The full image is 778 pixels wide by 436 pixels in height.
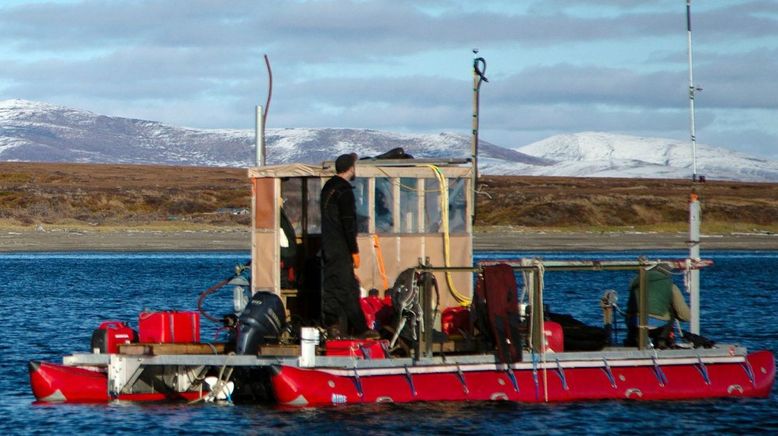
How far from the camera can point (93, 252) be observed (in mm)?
63250

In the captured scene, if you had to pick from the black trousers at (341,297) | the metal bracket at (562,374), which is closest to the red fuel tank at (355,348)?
the black trousers at (341,297)

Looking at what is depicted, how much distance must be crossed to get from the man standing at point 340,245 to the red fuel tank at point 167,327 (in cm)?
219

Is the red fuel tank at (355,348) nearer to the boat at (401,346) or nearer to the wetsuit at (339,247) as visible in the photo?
the boat at (401,346)

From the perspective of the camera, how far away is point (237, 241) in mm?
65438

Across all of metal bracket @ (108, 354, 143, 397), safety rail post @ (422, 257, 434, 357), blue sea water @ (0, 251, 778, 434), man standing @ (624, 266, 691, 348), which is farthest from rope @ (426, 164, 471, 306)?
metal bracket @ (108, 354, 143, 397)

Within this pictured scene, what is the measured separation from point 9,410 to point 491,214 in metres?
65.2

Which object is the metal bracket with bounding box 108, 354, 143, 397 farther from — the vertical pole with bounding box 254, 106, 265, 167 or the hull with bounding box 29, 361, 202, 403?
the vertical pole with bounding box 254, 106, 265, 167

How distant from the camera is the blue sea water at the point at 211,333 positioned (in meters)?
17.1

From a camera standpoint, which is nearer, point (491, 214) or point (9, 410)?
point (9, 410)

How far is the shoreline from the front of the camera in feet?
208

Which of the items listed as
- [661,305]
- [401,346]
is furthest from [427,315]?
[661,305]

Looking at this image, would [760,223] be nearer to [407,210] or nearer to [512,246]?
[512,246]

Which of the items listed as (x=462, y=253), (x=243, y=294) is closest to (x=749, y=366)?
(x=462, y=253)

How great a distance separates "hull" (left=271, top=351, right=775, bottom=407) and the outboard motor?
2.87 ft
